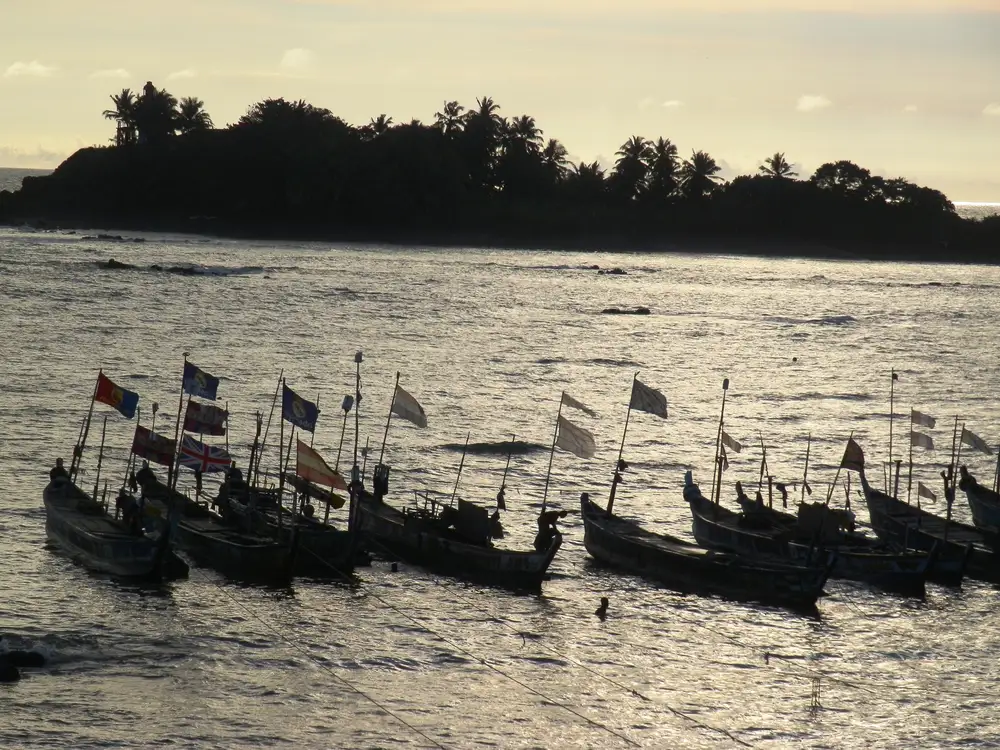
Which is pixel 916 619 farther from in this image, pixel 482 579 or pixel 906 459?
pixel 906 459

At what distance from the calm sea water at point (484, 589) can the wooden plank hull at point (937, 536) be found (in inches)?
35.0

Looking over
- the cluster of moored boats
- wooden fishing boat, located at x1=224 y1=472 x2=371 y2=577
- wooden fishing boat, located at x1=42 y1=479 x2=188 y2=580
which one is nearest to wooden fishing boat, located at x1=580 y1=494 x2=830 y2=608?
the cluster of moored boats

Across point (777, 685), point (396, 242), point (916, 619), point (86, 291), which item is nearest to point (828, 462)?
point (916, 619)

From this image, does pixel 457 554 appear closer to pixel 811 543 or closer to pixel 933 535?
pixel 811 543

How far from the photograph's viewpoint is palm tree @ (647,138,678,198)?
7702 inches

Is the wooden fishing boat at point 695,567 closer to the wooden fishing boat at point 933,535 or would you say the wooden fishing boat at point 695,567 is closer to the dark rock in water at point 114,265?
the wooden fishing boat at point 933,535

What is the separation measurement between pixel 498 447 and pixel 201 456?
59.3 feet

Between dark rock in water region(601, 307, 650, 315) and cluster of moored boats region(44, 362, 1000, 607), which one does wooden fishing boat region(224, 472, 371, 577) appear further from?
dark rock in water region(601, 307, 650, 315)

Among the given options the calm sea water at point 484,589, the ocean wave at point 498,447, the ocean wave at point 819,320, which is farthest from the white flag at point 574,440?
the ocean wave at point 819,320

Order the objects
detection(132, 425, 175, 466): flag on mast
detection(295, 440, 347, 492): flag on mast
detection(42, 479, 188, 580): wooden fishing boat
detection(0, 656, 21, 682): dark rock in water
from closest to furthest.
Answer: detection(0, 656, 21, 682): dark rock in water < detection(42, 479, 188, 580): wooden fishing boat < detection(295, 440, 347, 492): flag on mast < detection(132, 425, 175, 466): flag on mast

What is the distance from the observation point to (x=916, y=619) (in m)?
32.8

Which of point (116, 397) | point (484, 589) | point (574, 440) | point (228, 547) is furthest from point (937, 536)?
point (116, 397)

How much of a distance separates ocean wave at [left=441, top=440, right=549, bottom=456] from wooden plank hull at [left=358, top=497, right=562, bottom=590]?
14.2m

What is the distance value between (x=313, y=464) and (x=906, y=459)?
28849 millimetres
